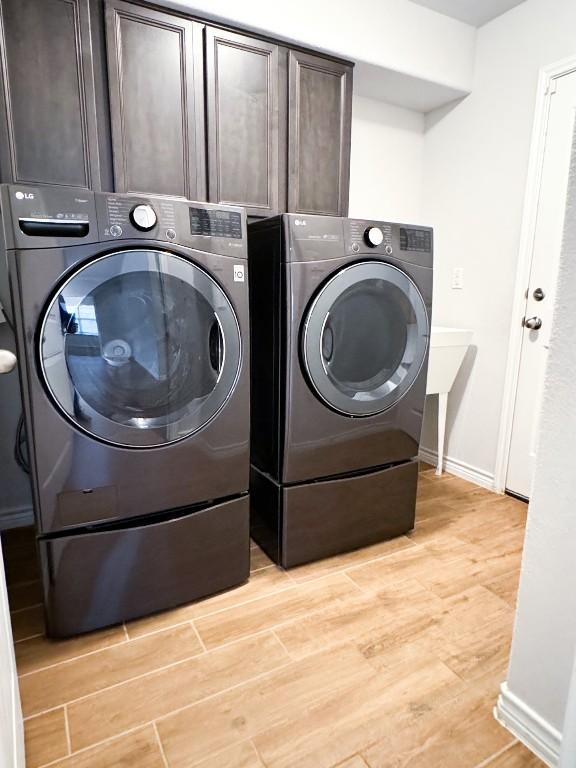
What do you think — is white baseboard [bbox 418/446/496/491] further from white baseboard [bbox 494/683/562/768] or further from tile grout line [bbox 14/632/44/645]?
tile grout line [bbox 14/632/44/645]

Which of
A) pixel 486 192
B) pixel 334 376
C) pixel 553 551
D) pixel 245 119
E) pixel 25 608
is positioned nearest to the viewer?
pixel 553 551

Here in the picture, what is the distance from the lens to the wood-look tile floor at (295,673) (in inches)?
41.4

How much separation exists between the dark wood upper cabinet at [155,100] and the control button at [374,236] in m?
0.74

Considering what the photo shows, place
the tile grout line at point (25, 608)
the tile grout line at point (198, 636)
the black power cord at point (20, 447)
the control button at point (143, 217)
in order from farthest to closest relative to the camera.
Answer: the black power cord at point (20, 447), the tile grout line at point (25, 608), the tile grout line at point (198, 636), the control button at point (143, 217)

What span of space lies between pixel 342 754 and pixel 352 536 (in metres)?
0.82

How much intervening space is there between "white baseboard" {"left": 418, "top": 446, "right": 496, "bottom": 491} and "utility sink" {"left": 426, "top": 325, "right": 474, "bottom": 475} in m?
0.25

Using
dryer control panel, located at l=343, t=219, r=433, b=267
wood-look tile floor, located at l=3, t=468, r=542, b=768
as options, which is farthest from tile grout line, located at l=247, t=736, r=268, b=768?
dryer control panel, located at l=343, t=219, r=433, b=267

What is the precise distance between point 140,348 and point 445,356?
164cm

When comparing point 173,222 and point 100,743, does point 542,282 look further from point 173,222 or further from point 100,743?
point 100,743

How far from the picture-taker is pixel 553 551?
968 millimetres

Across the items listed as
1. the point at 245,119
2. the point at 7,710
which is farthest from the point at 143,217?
the point at 7,710

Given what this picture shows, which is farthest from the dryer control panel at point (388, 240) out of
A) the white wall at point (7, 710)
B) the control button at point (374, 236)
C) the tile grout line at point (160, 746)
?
the tile grout line at point (160, 746)

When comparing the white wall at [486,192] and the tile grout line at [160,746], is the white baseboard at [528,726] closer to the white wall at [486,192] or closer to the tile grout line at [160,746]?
the tile grout line at [160,746]

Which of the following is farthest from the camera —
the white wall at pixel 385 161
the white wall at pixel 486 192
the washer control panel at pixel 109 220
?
the white wall at pixel 385 161
